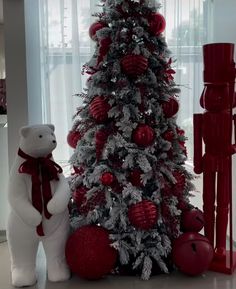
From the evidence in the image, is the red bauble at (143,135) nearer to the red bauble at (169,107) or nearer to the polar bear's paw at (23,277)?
the red bauble at (169,107)

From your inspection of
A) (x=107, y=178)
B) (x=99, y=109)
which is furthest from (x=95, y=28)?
(x=107, y=178)

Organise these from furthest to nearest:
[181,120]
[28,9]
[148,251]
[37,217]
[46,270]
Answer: [181,120]
[28,9]
[46,270]
[148,251]
[37,217]

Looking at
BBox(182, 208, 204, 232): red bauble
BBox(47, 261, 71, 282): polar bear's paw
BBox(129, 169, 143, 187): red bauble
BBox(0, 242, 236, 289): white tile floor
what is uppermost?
BBox(129, 169, 143, 187): red bauble

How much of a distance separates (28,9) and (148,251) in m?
1.88

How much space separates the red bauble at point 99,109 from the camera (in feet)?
7.23

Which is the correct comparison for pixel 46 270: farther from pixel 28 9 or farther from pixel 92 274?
pixel 28 9

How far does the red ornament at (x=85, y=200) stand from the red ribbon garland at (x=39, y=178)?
6.9 inches

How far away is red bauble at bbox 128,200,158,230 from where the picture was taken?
6.93 feet

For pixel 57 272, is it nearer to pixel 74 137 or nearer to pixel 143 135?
pixel 74 137

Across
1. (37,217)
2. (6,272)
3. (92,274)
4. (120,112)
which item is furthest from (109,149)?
(6,272)

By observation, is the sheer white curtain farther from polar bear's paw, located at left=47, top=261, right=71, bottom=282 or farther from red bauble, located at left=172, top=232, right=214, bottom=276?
red bauble, located at left=172, top=232, right=214, bottom=276

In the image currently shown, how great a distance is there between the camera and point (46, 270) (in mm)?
2404

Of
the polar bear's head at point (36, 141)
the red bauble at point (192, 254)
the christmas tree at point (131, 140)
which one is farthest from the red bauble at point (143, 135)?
the red bauble at point (192, 254)

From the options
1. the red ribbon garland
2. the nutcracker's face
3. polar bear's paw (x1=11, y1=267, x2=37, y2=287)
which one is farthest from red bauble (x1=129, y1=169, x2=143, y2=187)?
polar bear's paw (x1=11, y1=267, x2=37, y2=287)
